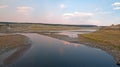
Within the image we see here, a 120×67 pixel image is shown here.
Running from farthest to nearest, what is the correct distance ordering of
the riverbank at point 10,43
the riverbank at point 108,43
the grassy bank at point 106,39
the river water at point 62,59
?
the grassy bank at point 106,39, the riverbank at point 10,43, the riverbank at point 108,43, the river water at point 62,59

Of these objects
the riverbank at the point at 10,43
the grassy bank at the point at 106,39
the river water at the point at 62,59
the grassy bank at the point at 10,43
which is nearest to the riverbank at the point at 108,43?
the grassy bank at the point at 106,39

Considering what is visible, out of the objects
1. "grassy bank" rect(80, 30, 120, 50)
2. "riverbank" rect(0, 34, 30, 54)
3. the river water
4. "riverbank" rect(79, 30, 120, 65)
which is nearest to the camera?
the river water

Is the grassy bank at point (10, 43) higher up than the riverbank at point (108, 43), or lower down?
lower down

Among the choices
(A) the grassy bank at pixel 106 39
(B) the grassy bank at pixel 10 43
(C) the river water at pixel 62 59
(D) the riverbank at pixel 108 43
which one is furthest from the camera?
(A) the grassy bank at pixel 106 39

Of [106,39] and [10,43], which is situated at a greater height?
[106,39]

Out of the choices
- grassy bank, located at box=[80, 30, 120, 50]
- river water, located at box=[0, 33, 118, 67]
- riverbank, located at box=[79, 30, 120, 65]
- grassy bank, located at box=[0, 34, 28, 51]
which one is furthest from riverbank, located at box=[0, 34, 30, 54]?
grassy bank, located at box=[80, 30, 120, 50]

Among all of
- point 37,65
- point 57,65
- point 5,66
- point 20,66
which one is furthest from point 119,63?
point 5,66

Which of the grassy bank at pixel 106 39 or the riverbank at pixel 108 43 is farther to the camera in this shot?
the grassy bank at pixel 106 39

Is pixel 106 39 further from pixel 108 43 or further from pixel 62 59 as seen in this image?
pixel 62 59

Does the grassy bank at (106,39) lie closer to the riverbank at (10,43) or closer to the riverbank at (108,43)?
the riverbank at (108,43)

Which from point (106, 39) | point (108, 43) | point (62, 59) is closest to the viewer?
point (62, 59)

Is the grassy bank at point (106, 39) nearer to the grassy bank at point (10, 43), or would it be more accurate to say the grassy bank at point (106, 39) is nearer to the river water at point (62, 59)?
the river water at point (62, 59)

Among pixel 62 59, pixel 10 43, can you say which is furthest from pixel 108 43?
pixel 10 43

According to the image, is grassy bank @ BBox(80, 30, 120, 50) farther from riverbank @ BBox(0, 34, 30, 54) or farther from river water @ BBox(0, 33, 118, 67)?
riverbank @ BBox(0, 34, 30, 54)
